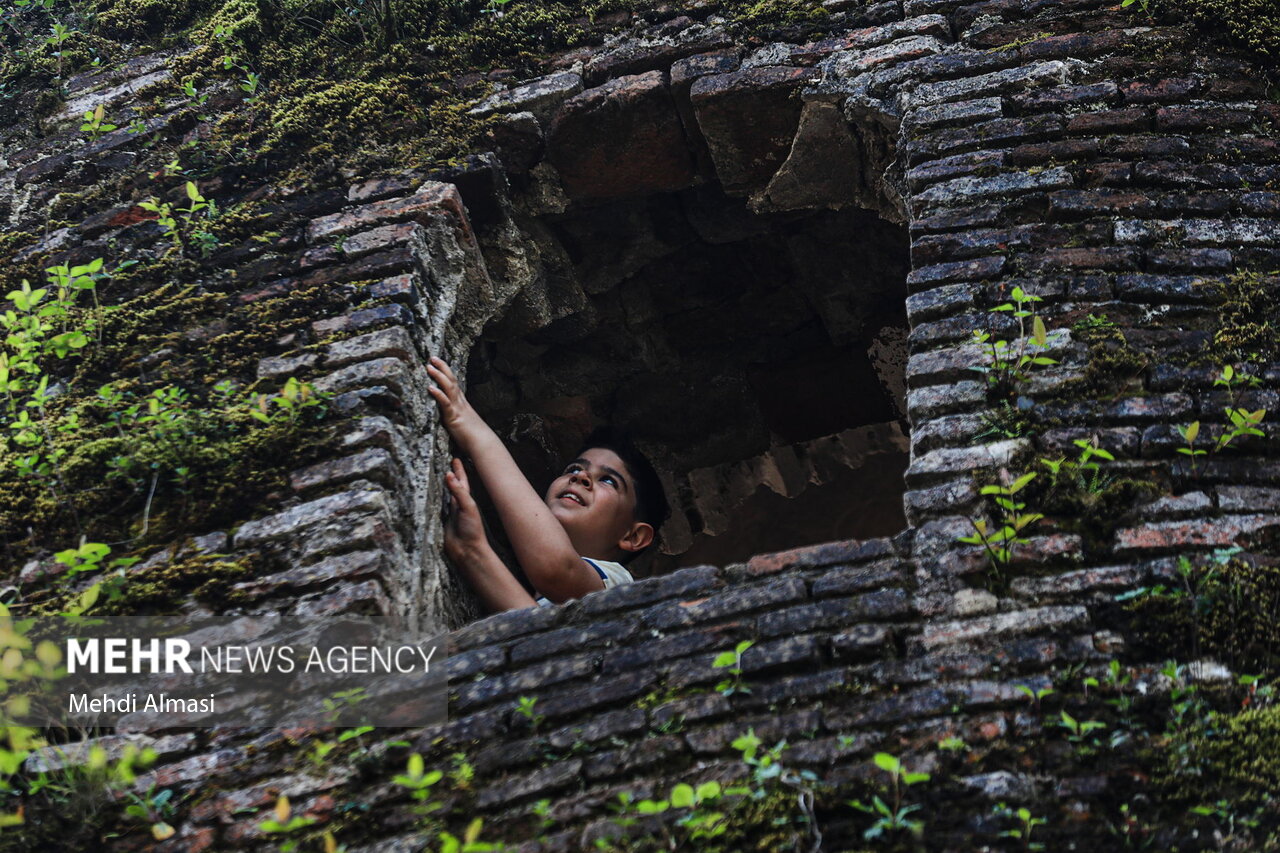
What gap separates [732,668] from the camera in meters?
1.91

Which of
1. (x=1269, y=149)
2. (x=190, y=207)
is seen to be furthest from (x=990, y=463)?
(x=190, y=207)

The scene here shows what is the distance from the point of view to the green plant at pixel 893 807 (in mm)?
1599

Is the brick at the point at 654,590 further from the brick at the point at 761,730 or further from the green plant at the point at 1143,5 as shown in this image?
the green plant at the point at 1143,5

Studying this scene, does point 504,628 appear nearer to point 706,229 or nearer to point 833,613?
point 833,613

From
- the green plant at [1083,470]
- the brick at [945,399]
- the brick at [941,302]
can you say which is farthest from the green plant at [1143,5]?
the green plant at [1083,470]

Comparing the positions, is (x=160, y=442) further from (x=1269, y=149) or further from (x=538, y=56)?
(x=1269, y=149)

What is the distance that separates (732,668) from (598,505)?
1634mm

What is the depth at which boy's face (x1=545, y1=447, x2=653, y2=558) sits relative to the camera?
11.4 ft

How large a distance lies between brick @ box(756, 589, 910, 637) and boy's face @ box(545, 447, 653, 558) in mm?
1511

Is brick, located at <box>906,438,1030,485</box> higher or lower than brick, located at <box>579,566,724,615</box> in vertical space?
higher

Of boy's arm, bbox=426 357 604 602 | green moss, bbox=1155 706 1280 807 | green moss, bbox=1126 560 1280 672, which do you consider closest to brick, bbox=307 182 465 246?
boy's arm, bbox=426 357 604 602

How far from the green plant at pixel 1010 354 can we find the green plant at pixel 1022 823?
0.91 meters

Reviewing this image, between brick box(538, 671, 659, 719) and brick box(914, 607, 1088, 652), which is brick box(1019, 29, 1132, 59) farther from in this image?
brick box(538, 671, 659, 719)

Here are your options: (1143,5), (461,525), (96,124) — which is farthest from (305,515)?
(1143,5)
